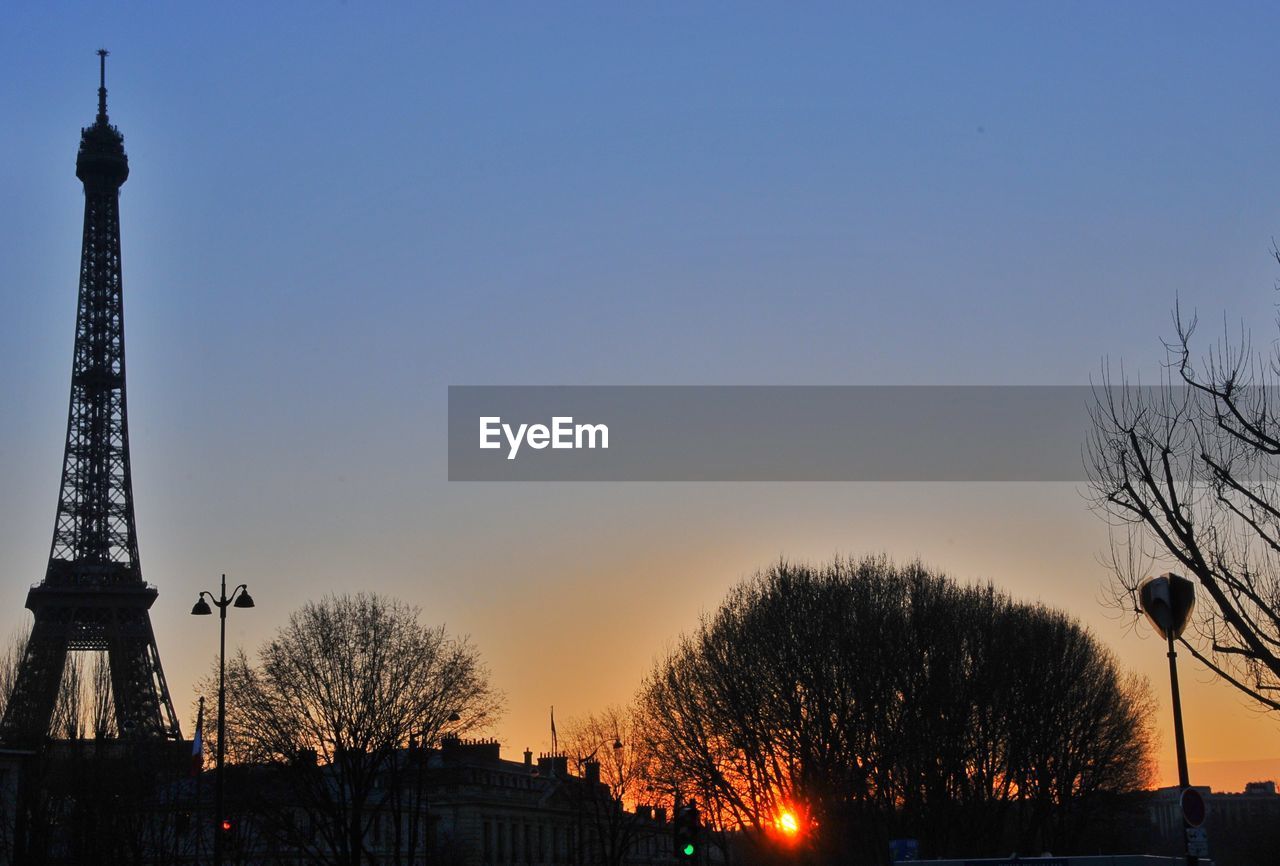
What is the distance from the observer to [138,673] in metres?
102

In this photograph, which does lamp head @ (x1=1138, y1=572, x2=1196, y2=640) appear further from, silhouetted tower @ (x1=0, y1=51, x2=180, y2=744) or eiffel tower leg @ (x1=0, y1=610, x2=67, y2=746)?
silhouetted tower @ (x1=0, y1=51, x2=180, y2=744)

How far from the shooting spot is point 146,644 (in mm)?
103688

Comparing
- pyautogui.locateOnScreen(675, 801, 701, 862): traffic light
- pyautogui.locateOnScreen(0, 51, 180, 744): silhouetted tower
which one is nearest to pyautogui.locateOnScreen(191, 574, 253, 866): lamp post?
pyautogui.locateOnScreen(675, 801, 701, 862): traffic light

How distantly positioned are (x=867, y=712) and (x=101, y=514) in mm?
68820

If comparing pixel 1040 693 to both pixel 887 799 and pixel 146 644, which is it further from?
pixel 146 644

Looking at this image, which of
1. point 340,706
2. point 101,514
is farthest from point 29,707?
point 101,514

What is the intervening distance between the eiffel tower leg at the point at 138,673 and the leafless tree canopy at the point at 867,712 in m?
45.5

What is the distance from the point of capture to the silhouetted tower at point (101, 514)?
102 metres

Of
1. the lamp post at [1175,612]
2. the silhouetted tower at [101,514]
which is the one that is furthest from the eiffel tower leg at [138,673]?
the lamp post at [1175,612]

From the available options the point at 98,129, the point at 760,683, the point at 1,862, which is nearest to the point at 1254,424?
the point at 760,683

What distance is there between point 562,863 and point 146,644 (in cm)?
3191

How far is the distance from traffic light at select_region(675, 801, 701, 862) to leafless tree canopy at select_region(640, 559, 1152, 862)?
29490 mm

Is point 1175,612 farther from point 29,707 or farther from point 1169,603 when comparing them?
point 29,707

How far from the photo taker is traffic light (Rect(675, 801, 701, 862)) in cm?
2733
